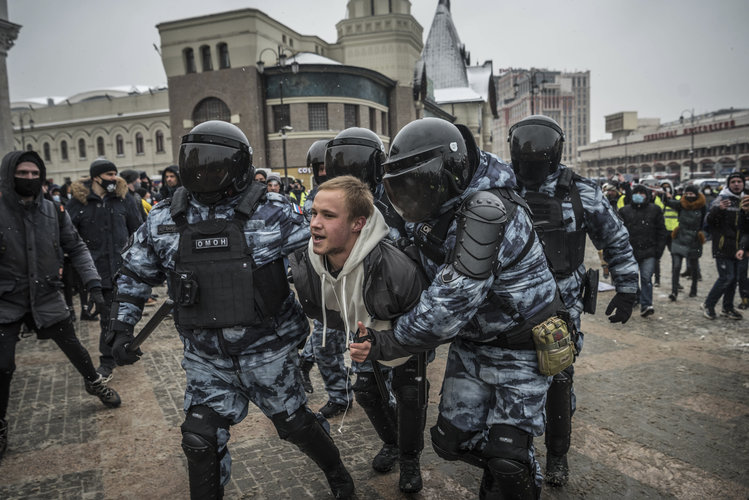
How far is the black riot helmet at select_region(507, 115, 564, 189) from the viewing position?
3484 millimetres

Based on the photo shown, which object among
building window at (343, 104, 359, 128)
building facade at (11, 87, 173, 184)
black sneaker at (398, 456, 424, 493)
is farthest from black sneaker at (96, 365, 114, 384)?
building facade at (11, 87, 173, 184)

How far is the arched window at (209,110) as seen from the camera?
39.6 m

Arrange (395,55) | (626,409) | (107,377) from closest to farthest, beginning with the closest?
(626,409) → (107,377) → (395,55)

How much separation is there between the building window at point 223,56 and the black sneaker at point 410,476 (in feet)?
135

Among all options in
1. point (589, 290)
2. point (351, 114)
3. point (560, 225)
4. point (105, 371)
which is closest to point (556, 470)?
point (589, 290)

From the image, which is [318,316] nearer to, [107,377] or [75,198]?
[107,377]

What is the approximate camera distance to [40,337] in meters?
4.18

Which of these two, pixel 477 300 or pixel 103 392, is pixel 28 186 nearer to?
pixel 103 392

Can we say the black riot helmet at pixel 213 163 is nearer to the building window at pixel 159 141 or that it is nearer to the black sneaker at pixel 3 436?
the black sneaker at pixel 3 436

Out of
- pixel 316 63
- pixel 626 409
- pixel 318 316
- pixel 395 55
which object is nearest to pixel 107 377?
pixel 318 316

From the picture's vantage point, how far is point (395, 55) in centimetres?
4384

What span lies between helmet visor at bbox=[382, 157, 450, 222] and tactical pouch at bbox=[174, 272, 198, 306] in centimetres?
112

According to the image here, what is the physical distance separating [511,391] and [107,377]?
13.6 feet

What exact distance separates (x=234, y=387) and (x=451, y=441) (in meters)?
1.18
